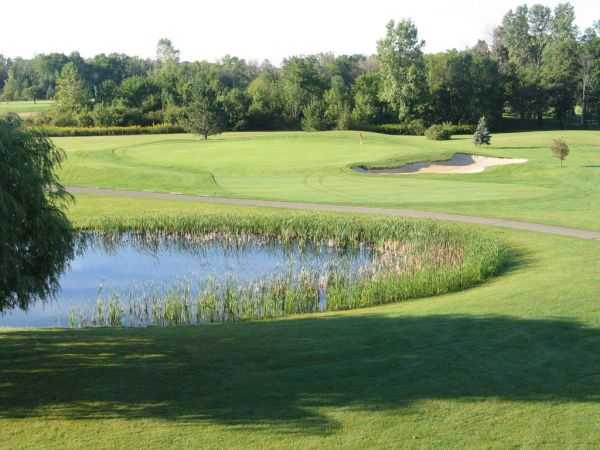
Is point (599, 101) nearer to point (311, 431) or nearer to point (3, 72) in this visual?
point (311, 431)

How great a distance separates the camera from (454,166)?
48094 millimetres

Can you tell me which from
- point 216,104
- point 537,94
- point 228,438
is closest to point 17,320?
point 228,438

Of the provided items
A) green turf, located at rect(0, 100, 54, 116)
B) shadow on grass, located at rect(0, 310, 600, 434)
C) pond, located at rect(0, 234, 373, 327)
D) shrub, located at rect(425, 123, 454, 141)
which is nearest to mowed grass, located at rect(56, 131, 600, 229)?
shrub, located at rect(425, 123, 454, 141)

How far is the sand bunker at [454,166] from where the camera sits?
46.7 meters

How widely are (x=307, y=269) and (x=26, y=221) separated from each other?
43.0 ft

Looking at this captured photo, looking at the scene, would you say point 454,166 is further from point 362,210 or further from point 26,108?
point 26,108

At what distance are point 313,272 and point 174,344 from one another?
966 cm

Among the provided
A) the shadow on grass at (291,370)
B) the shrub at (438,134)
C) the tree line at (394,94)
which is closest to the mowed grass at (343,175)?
the shrub at (438,134)

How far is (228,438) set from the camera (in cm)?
934

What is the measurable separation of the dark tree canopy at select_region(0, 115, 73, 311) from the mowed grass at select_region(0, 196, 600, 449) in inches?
64.4

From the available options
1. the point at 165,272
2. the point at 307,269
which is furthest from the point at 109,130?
the point at 307,269

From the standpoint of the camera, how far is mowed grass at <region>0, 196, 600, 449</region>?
9453mm

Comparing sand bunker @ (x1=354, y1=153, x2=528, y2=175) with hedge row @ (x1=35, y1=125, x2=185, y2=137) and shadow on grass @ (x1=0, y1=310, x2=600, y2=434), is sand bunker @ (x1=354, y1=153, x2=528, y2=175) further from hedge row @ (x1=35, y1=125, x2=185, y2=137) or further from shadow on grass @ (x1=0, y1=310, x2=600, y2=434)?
hedge row @ (x1=35, y1=125, x2=185, y2=137)

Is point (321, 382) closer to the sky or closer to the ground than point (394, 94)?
closer to the ground
